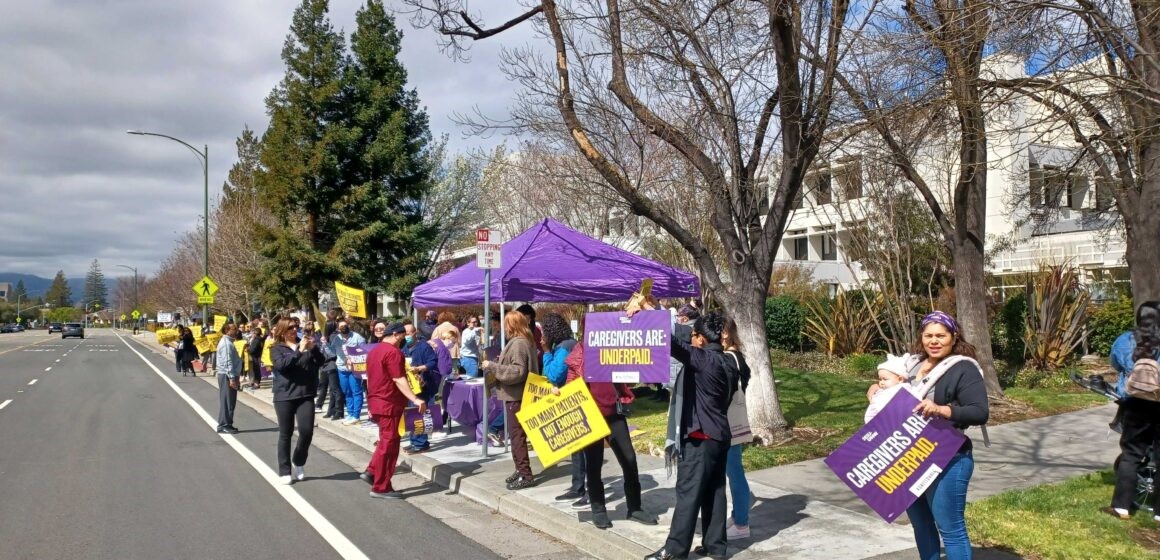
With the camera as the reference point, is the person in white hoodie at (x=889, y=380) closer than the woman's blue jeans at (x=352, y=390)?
Yes

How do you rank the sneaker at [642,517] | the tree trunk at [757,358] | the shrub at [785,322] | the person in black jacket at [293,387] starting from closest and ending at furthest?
1. the sneaker at [642,517]
2. the person in black jacket at [293,387]
3. the tree trunk at [757,358]
4. the shrub at [785,322]

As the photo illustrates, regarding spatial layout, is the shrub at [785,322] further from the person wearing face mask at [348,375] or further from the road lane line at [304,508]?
the road lane line at [304,508]

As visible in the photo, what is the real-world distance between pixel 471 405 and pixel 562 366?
4204 mm

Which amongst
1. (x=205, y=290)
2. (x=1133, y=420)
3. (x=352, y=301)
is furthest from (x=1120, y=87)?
(x=205, y=290)

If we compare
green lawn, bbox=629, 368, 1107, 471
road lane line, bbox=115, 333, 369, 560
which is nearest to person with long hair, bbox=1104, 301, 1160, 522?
green lawn, bbox=629, 368, 1107, 471

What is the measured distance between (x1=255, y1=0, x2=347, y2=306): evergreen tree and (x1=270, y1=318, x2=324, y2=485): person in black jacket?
2080 centimetres

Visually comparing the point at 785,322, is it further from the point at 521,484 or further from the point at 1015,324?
the point at 521,484

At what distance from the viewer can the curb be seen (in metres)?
6.39

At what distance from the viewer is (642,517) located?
7.01 meters

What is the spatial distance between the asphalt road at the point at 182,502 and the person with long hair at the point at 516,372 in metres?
1.10

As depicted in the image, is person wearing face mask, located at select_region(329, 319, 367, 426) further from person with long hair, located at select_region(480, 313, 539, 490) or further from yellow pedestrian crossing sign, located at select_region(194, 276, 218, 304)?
yellow pedestrian crossing sign, located at select_region(194, 276, 218, 304)


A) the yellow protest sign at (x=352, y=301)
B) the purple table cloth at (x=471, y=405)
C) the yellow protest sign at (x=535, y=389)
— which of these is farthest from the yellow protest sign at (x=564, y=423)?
the yellow protest sign at (x=352, y=301)

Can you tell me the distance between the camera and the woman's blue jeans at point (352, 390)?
13805mm

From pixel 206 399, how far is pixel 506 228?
14034 mm
